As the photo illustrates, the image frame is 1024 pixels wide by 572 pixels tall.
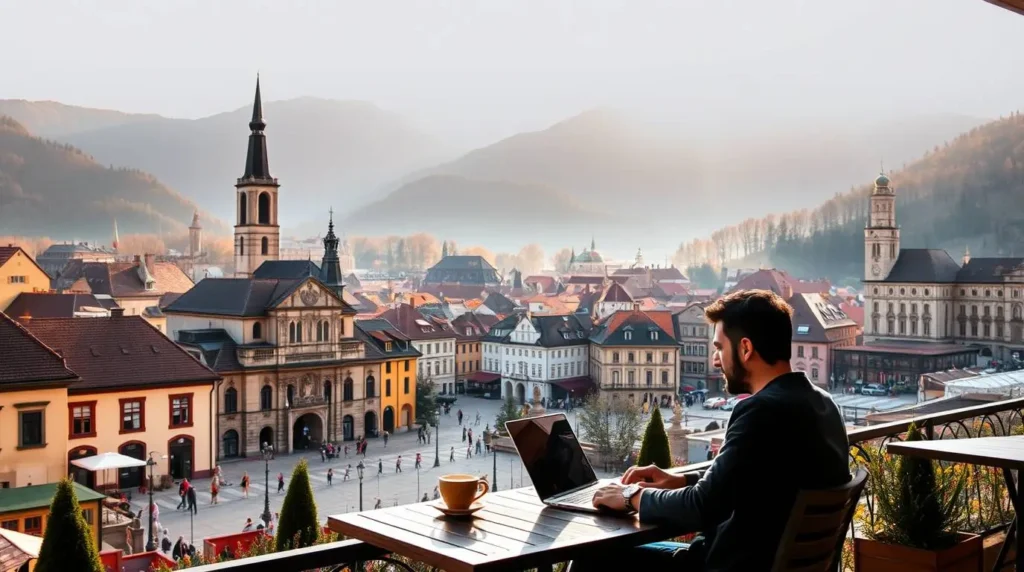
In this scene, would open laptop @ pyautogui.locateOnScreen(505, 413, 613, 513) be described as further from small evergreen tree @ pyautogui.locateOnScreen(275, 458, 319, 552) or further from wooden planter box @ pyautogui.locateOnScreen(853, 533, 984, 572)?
small evergreen tree @ pyautogui.locateOnScreen(275, 458, 319, 552)

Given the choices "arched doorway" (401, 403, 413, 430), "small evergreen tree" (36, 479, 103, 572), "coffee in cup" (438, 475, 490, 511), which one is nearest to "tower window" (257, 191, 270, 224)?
"arched doorway" (401, 403, 413, 430)

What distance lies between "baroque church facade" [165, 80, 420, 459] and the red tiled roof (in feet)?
26.5

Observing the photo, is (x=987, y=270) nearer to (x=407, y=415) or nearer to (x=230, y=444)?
(x=407, y=415)

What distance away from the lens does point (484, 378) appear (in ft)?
223

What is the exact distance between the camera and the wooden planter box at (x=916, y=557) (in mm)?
4371

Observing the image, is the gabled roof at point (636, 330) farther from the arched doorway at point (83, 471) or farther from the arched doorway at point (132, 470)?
the arched doorway at point (83, 471)

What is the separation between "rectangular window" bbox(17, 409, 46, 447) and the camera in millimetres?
27025

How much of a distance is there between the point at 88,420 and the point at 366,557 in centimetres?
3086

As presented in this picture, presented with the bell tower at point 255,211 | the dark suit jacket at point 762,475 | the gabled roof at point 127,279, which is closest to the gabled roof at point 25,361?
the dark suit jacket at point 762,475

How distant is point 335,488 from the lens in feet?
113

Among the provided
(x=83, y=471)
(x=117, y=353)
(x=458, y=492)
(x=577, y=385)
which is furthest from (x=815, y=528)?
(x=577, y=385)

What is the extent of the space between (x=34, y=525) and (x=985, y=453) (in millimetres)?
21873

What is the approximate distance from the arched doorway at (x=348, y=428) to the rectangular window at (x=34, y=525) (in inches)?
938

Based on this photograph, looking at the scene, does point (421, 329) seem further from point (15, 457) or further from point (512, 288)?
point (512, 288)
